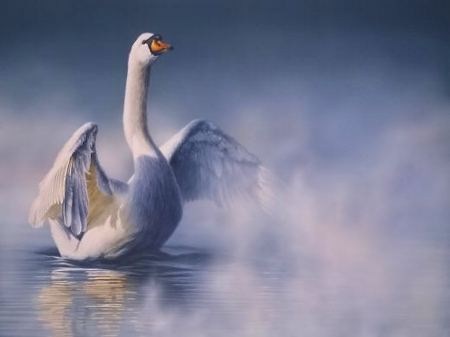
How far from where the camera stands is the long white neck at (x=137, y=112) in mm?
2477

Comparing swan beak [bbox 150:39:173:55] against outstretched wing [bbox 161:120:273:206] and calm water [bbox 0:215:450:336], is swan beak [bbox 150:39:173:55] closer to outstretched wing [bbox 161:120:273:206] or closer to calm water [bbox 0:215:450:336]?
outstretched wing [bbox 161:120:273:206]

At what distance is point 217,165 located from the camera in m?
2.54

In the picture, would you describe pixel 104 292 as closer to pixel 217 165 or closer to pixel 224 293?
pixel 224 293

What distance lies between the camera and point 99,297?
2.41 m

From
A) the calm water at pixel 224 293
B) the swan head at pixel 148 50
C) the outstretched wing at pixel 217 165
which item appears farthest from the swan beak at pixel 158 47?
the calm water at pixel 224 293

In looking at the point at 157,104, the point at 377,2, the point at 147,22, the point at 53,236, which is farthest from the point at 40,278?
the point at 377,2

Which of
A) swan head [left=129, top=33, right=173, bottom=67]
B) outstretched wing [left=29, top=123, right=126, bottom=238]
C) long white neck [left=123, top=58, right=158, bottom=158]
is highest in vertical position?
swan head [left=129, top=33, right=173, bottom=67]

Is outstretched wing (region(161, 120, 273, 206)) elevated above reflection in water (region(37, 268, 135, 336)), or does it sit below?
above

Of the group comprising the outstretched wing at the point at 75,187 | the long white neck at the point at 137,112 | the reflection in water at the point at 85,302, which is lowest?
the reflection in water at the point at 85,302

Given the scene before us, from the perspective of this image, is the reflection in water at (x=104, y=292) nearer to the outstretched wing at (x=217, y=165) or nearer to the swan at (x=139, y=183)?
the swan at (x=139, y=183)

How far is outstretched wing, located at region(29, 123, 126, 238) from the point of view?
2350 millimetres

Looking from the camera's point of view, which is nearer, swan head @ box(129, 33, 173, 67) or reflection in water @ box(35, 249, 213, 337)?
reflection in water @ box(35, 249, 213, 337)

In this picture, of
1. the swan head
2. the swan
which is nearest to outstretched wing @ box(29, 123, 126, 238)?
the swan

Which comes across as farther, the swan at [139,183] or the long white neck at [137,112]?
the long white neck at [137,112]
